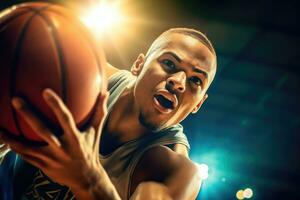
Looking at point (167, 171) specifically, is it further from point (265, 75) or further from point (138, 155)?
point (265, 75)

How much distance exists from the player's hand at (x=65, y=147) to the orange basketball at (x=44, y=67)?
0.09ft

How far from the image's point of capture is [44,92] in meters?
0.96

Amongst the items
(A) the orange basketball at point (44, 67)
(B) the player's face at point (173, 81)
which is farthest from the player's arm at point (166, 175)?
(A) the orange basketball at point (44, 67)

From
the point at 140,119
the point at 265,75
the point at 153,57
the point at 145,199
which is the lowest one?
the point at 265,75

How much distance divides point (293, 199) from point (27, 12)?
5.86m

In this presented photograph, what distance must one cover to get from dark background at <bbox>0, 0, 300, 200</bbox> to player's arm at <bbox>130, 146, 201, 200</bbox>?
1.71 meters

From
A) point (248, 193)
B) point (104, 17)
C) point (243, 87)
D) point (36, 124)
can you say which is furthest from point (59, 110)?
point (248, 193)

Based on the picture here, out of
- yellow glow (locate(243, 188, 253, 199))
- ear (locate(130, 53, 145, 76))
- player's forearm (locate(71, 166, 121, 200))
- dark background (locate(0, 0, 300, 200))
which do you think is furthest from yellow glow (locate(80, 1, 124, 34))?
yellow glow (locate(243, 188, 253, 199))

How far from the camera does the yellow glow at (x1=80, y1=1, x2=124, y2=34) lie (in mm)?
3154

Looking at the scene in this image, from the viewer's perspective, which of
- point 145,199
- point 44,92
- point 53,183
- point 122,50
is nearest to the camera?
point 44,92

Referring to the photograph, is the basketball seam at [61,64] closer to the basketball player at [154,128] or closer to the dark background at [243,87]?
the basketball player at [154,128]

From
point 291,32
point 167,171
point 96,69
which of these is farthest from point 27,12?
point 291,32

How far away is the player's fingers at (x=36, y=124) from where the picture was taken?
98 centimetres

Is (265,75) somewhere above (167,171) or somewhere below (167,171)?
below
